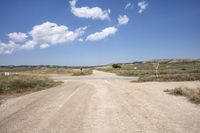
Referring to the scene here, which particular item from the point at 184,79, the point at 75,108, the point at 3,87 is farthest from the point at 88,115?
the point at 184,79

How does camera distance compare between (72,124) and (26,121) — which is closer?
(72,124)

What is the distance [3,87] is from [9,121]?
1377 cm

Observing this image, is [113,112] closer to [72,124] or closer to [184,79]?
[72,124]

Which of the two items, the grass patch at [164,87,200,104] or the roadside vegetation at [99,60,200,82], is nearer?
the grass patch at [164,87,200,104]

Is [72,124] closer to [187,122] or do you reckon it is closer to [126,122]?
[126,122]

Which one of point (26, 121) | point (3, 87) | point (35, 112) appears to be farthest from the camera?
point (3, 87)

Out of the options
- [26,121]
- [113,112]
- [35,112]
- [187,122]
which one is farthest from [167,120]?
[35,112]

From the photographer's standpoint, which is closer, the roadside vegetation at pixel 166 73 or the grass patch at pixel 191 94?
the grass patch at pixel 191 94

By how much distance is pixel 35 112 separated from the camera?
910cm

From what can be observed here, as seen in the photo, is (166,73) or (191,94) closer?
(191,94)

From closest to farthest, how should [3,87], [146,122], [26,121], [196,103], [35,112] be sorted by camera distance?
[146,122] < [26,121] < [35,112] < [196,103] < [3,87]

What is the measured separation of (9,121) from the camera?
25.2 ft

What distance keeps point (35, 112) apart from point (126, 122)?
3905 millimetres

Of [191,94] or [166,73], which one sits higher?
[191,94]
